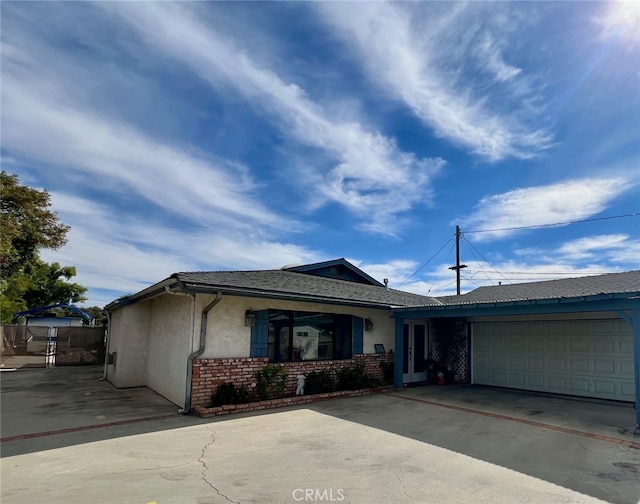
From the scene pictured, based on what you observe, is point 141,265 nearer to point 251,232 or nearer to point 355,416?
point 251,232

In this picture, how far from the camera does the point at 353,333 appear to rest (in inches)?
419

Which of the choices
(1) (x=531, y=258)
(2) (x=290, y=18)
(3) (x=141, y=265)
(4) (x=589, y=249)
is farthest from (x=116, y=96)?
(1) (x=531, y=258)

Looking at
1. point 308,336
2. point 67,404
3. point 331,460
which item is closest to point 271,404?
point 308,336

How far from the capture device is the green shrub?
832 cm

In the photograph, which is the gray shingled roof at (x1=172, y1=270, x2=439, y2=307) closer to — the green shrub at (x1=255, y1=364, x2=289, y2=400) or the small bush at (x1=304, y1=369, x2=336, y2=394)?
the green shrub at (x1=255, y1=364, x2=289, y2=400)

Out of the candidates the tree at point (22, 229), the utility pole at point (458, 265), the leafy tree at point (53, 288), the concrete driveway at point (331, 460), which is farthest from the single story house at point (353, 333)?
the leafy tree at point (53, 288)

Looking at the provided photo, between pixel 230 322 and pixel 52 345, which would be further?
pixel 52 345

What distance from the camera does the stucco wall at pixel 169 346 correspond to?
26.7 feet

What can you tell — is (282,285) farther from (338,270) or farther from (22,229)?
(22,229)

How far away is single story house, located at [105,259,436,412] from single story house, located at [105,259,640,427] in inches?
1.0

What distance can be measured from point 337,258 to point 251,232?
347 centimetres

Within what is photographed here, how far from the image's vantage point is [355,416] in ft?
24.4

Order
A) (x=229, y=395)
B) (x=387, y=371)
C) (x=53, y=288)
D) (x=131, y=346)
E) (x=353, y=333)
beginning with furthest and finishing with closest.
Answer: (x=53, y=288), (x=131, y=346), (x=387, y=371), (x=353, y=333), (x=229, y=395)

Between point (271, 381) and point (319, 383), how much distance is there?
1.41m
